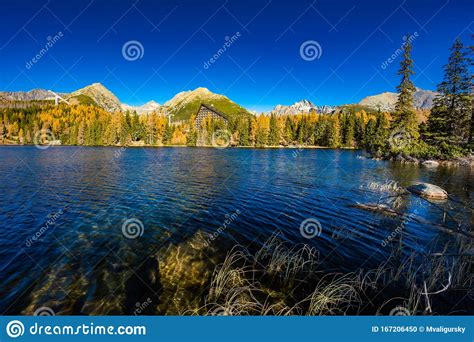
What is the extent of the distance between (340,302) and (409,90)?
68.9 meters

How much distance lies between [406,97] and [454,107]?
9.50m

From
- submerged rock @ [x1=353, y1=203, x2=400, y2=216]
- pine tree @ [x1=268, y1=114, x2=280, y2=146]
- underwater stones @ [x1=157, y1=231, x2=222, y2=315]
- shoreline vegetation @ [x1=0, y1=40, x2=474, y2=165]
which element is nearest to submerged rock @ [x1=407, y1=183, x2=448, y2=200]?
submerged rock @ [x1=353, y1=203, x2=400, y2=216]

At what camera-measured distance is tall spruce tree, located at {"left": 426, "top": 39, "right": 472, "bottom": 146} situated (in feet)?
176

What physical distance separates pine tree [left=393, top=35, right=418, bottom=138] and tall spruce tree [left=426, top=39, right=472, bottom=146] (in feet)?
13.7

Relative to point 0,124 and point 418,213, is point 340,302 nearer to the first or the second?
point 418,213

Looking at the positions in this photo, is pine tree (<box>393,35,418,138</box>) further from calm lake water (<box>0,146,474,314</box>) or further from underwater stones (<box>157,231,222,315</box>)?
underwater stones (<box>157,231,222,315</box>)

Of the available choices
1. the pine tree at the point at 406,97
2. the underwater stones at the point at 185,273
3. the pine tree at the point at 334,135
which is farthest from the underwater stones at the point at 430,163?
the pine tree at the point at 334,135

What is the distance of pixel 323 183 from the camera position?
105ft

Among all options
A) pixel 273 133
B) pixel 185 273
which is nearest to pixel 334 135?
pixel 273 133

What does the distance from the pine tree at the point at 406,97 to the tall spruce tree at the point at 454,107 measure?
4171 mm

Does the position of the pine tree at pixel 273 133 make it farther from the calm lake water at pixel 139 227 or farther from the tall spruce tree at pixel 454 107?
the calm lake water at pixel 139 227

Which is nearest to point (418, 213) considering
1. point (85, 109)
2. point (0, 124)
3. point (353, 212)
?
point (353, 212)

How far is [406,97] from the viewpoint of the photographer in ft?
196

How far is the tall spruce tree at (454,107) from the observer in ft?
176
